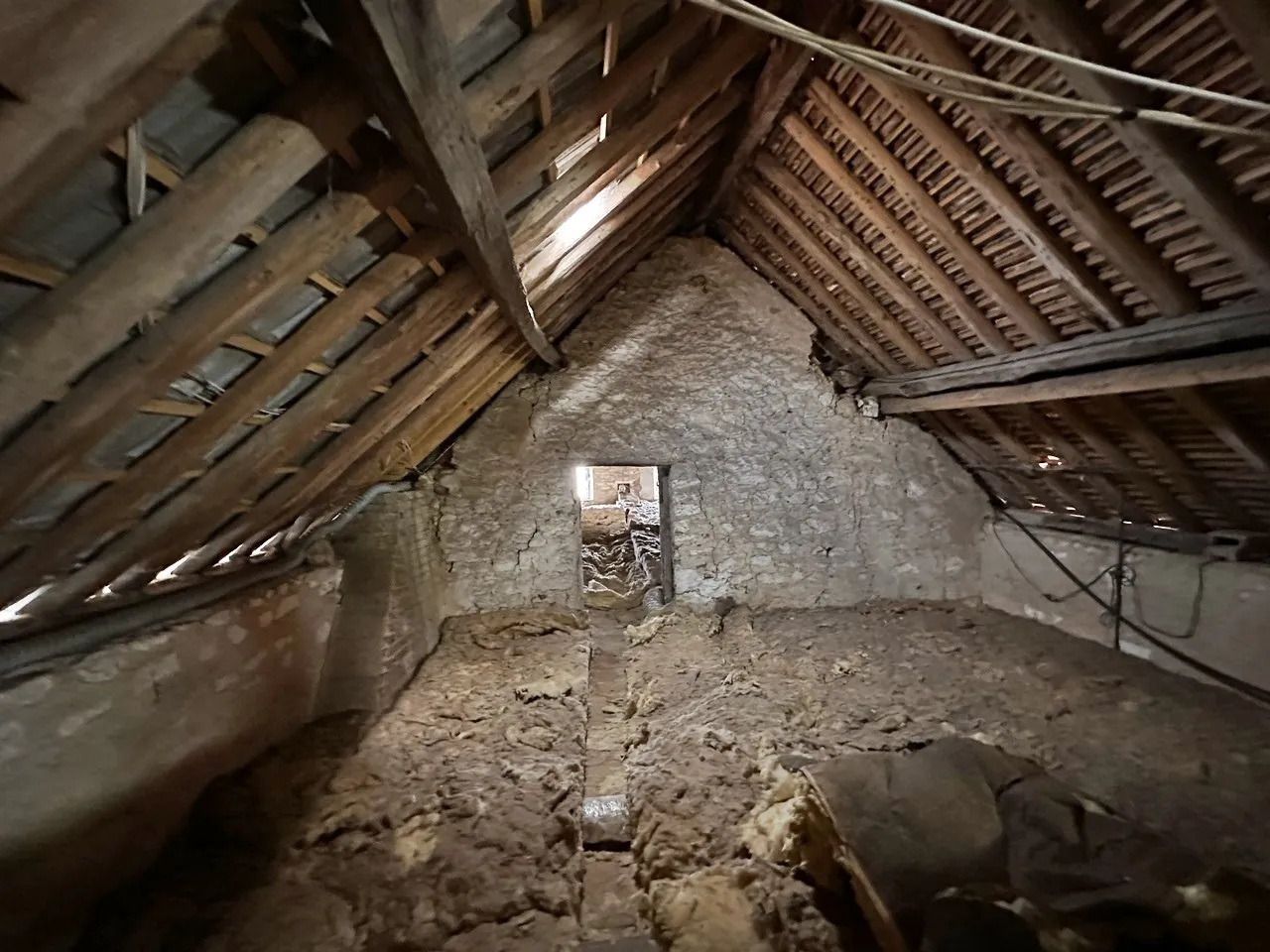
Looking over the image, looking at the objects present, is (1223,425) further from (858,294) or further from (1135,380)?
(858,294)

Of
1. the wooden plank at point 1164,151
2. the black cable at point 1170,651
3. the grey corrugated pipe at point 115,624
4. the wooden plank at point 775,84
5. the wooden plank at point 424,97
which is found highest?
the wooden plank at point 775,84

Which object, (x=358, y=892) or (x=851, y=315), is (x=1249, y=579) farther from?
(x=358, y=892)

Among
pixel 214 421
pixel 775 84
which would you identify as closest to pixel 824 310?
pixel 775 84

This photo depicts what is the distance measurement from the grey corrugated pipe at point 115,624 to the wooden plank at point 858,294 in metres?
3.53

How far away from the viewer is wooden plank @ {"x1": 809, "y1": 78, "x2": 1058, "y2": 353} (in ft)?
9.20

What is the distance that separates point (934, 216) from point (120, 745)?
12.8 feet

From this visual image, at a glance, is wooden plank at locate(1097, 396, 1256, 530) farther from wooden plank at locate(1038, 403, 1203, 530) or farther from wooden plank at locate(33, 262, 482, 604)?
wooden plank at locate(33, 262, 482, 604)

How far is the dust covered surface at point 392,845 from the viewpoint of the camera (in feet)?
7.04

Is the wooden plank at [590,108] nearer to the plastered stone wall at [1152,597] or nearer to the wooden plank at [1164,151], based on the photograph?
the wooden plank at [1164,151]

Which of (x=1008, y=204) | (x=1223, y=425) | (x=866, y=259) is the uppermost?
(x=866, y=259)

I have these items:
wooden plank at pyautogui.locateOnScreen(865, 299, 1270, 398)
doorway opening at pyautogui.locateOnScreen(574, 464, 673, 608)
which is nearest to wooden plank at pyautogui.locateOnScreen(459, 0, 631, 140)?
wooden plank at pyautogui.locateOnScreen(865, 299, 1270, 398)

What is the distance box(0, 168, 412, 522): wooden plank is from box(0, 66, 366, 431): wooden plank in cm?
17

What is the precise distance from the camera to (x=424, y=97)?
119 centimetres

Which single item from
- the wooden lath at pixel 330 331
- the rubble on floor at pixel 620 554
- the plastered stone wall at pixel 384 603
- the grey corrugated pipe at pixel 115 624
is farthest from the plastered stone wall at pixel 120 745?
the rubble on floor at pixel 620 554
